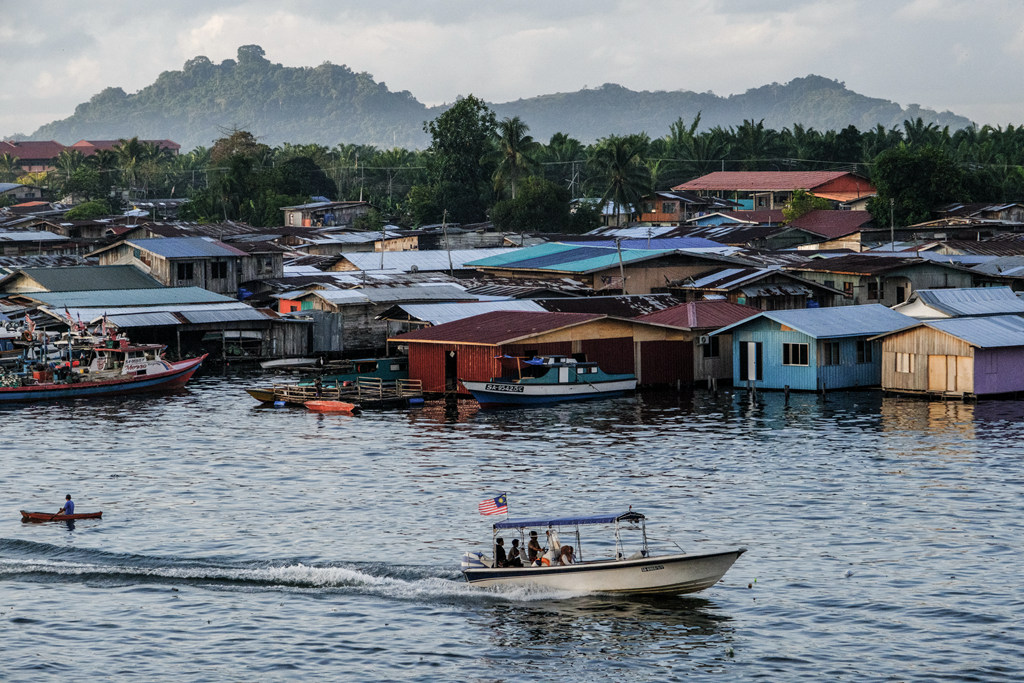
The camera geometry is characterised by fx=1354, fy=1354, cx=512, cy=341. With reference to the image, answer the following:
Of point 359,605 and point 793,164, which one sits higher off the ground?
point 793,164

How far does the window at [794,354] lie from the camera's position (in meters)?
67.2

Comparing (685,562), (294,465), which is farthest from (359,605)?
(294,465)

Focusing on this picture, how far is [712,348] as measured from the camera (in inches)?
2805

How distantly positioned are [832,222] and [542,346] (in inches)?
2488

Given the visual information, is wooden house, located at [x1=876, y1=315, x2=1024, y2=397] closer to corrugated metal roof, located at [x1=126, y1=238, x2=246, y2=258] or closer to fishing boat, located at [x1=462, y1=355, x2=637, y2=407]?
fishing boat, located at [x1=462, y1=355, x2=637, y2=407]

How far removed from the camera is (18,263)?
105 meters

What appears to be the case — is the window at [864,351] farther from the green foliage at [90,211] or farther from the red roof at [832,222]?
the green foliage at [90,211]

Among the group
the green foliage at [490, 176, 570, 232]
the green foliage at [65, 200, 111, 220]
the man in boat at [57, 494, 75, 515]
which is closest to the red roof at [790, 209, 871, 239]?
the green foliage at [490, 176, 570, 232]

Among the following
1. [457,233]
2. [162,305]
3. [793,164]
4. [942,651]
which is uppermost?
[793,164]

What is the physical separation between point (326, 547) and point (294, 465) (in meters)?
13.6

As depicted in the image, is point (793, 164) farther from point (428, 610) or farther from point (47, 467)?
point (428, 610)

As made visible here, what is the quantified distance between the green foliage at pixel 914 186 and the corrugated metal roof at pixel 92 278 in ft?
214

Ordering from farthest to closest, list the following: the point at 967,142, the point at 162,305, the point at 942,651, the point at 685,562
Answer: the point at 967,142
the point at 162,305
the point at 685,562
the point at 942,651

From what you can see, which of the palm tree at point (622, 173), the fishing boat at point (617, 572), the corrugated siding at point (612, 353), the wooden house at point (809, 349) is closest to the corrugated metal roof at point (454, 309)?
the corrugated siding at point (612, 353)
